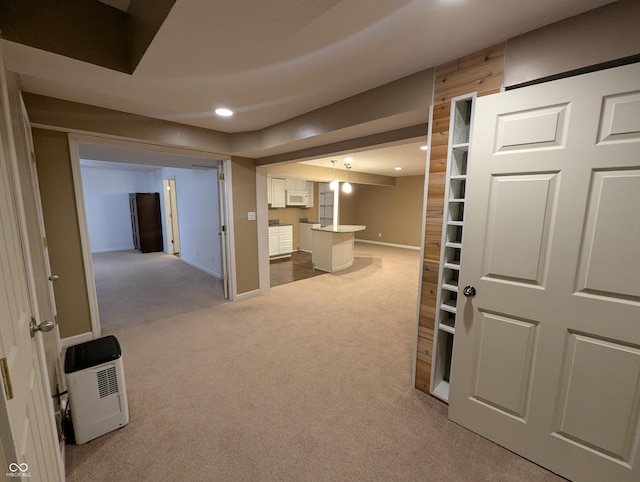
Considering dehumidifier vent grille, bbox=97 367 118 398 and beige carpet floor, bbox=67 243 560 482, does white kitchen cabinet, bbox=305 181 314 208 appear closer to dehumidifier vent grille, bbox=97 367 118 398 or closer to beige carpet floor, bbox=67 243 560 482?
beige carpet floor, bbox=67 243 560 482

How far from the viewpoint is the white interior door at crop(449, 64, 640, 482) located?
1.22 metres

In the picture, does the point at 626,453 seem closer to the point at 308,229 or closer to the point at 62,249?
the point at 62,249

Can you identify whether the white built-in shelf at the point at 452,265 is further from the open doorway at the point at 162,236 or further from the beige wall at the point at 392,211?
the beige wall at the point at 392,211

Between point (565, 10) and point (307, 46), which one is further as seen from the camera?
point (307, 46)

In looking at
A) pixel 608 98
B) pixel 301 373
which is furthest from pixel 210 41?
pixel 301 373

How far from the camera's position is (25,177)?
72.3 inches

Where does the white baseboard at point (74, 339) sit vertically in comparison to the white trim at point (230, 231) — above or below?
below

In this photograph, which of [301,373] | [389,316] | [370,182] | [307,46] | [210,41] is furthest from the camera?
[370,182]

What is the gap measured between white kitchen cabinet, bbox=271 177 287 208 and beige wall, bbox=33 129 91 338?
14.6ft

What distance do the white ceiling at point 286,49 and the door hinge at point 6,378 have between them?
140 centimetres

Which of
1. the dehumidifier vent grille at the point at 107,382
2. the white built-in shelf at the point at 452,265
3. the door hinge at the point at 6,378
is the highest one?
the white built-in shelf at the point at 452,265

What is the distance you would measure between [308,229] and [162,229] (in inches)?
165

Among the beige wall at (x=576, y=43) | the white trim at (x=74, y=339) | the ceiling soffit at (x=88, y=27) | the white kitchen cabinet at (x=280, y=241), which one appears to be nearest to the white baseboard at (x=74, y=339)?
the white trim at (x=74, y=339)

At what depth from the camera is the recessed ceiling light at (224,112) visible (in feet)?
8.35
